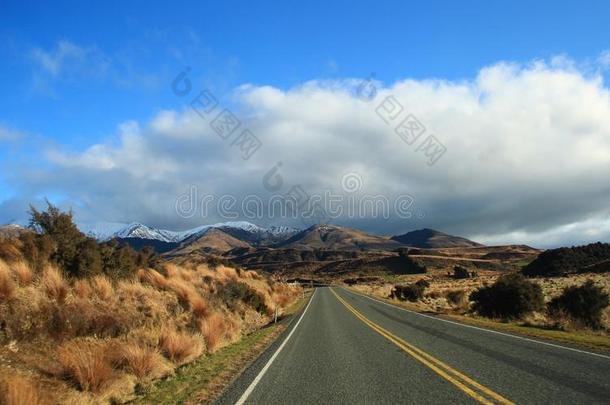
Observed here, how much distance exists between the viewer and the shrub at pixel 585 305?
22.6 metres

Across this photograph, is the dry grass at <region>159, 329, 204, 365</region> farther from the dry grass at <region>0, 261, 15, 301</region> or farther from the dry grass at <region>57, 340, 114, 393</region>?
the dry grass at <region>0, 261, 15, 301</region>

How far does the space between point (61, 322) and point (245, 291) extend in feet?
60.7

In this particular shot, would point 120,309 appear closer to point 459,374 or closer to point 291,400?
point 291,400

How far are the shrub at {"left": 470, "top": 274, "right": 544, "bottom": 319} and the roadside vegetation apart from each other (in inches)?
640

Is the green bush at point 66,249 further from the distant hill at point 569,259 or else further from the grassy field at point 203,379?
the distant hill at point 569,259

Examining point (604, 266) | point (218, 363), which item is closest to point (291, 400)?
point (218, 363)

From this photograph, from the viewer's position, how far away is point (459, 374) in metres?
8.88

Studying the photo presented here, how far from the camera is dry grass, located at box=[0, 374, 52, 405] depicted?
5934 millimetres

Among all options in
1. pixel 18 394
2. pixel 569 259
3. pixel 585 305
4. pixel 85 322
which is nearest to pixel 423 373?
pixel 18 394

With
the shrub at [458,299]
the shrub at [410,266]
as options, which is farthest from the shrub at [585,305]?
the shrub at [410,266]

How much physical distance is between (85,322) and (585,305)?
77.8 ft

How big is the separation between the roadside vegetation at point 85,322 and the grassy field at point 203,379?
35cm

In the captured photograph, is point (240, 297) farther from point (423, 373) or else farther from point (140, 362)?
point (423, 373)

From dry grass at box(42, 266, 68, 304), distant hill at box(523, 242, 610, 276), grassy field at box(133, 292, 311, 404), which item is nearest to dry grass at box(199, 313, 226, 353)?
grassy field at box(133, 292, 311, 404)
